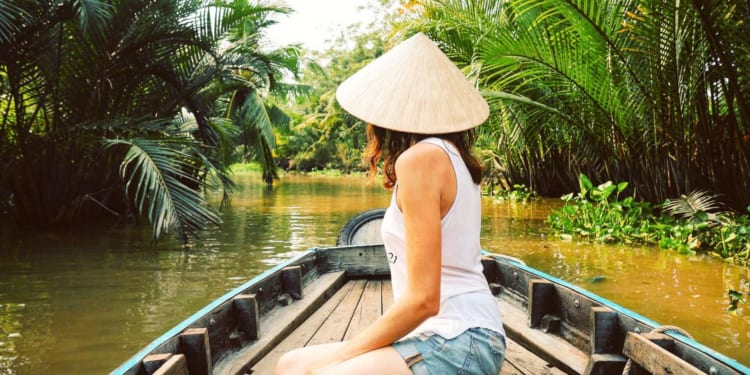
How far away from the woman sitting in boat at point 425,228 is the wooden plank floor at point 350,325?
1.21 meters

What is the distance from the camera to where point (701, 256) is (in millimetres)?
7199

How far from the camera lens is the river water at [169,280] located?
4.41 m

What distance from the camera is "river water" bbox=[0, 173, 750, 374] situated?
14.5ft

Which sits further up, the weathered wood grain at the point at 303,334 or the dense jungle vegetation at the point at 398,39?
the dense jungle vegetation at the point at 398,39

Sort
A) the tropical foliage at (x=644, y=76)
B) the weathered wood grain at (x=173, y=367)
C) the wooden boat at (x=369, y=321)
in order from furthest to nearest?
the tropical foliage at (x=644, y=76) < the wooden boat at (x=369, y=321) < the weathered wood grain at (x=173, y=367)

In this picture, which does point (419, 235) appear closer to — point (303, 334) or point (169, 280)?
point (303, 334)

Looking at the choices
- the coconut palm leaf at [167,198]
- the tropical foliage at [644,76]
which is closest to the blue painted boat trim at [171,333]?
the coconut palm leaf at [167,198]

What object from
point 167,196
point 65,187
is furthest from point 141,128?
point 65,187

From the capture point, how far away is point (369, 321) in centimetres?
335

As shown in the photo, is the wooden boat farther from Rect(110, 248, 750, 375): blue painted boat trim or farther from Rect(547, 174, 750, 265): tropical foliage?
Rect(547, 174, 750, 265): tropical foliage

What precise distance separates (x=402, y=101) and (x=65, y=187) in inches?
402

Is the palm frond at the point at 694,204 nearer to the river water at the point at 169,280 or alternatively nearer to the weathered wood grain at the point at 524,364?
the river water at the point at 169,280

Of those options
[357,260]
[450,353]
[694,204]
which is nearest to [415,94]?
[450,353]

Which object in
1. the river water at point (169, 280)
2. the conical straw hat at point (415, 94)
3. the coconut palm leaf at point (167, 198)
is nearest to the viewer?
the conical straw hat at point (415, 94)
